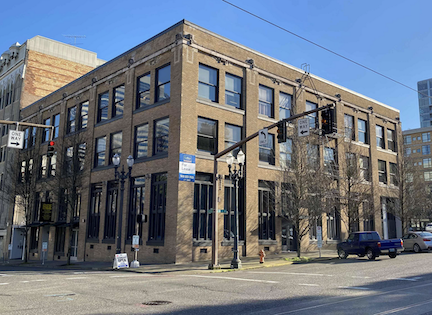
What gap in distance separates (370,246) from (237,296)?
45.5ft

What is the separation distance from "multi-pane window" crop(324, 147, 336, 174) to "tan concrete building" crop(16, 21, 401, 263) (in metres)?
0.50

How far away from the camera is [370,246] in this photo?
72.1 ft

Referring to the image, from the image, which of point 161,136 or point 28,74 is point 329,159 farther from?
point 28,74

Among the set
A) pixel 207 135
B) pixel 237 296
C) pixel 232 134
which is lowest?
pixel 237 296

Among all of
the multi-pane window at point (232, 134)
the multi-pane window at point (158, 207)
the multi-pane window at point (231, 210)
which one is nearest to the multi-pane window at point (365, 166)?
the multi-pane window at point (232, 134)

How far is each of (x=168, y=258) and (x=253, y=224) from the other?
6528mm

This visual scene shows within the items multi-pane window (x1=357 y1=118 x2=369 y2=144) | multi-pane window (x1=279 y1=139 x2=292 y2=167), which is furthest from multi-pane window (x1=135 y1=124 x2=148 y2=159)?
multi-pane window (x1=357 y1=118 x2=369 y2=144)

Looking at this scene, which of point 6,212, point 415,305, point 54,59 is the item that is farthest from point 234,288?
point 54,59

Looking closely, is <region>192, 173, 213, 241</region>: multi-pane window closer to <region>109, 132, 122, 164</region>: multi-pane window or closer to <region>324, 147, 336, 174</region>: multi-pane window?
<region>109, 132, 122, 164</region>: multi-pane window

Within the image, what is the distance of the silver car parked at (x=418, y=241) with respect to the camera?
27.1 meters

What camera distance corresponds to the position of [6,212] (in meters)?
42.7

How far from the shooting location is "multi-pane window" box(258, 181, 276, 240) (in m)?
27.7

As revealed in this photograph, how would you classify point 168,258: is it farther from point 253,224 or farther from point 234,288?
point 234,288

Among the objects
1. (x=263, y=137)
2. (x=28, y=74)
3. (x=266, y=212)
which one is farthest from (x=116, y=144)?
(x=28, y=74)
